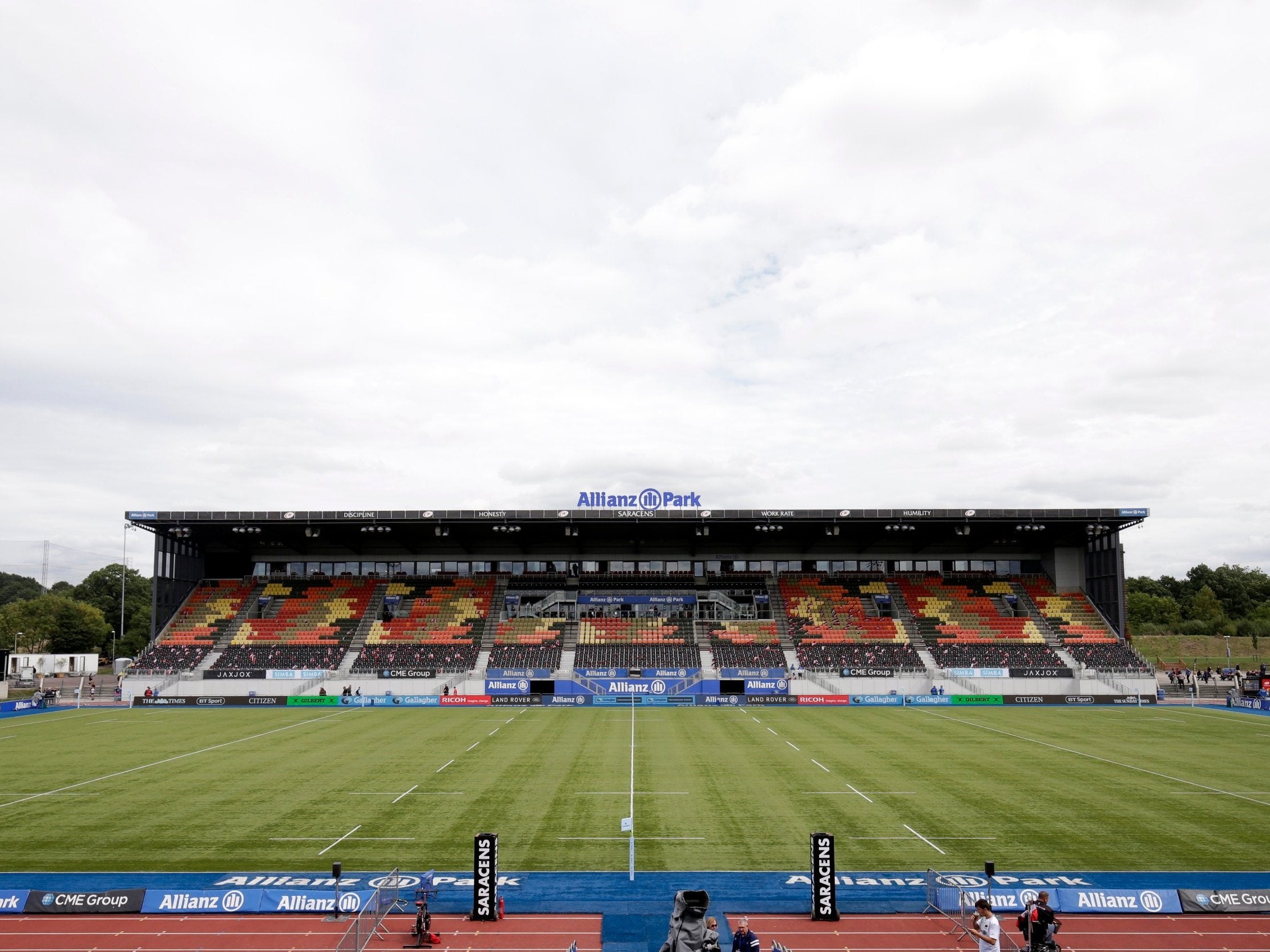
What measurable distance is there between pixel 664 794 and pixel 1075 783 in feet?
46.7

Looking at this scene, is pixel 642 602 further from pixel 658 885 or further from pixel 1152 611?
pixel 1152 611

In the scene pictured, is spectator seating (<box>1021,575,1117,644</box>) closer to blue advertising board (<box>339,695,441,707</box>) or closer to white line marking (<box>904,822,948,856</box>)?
blue advertising board (<box>339,695,441,707</box>)

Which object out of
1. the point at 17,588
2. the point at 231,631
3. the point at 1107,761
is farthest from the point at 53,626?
the point at 1107,761

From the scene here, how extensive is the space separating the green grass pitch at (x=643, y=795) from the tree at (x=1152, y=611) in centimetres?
7883

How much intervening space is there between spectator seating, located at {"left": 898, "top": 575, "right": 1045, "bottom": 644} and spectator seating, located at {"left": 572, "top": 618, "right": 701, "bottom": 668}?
19.8 metres

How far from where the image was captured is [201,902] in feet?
53.6

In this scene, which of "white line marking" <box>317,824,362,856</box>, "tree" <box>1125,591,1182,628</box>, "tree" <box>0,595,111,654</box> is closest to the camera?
"white line marking" <box>317,824,362,856</box>

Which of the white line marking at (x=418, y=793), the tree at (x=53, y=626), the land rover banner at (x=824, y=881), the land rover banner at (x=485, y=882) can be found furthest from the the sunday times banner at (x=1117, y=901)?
the tree at (x=53, y=626)

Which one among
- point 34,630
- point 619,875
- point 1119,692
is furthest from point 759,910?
point 34,630

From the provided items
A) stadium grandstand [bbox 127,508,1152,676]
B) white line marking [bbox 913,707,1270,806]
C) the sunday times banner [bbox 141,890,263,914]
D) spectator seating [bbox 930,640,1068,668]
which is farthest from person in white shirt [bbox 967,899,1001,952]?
spectator seating [bbox 930,640,1068,668]

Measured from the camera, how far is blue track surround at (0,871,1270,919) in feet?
53.5

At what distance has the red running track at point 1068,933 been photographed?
48.1 ft

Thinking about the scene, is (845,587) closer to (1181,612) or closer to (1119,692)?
(1119,692)

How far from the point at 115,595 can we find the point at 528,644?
318 feet
